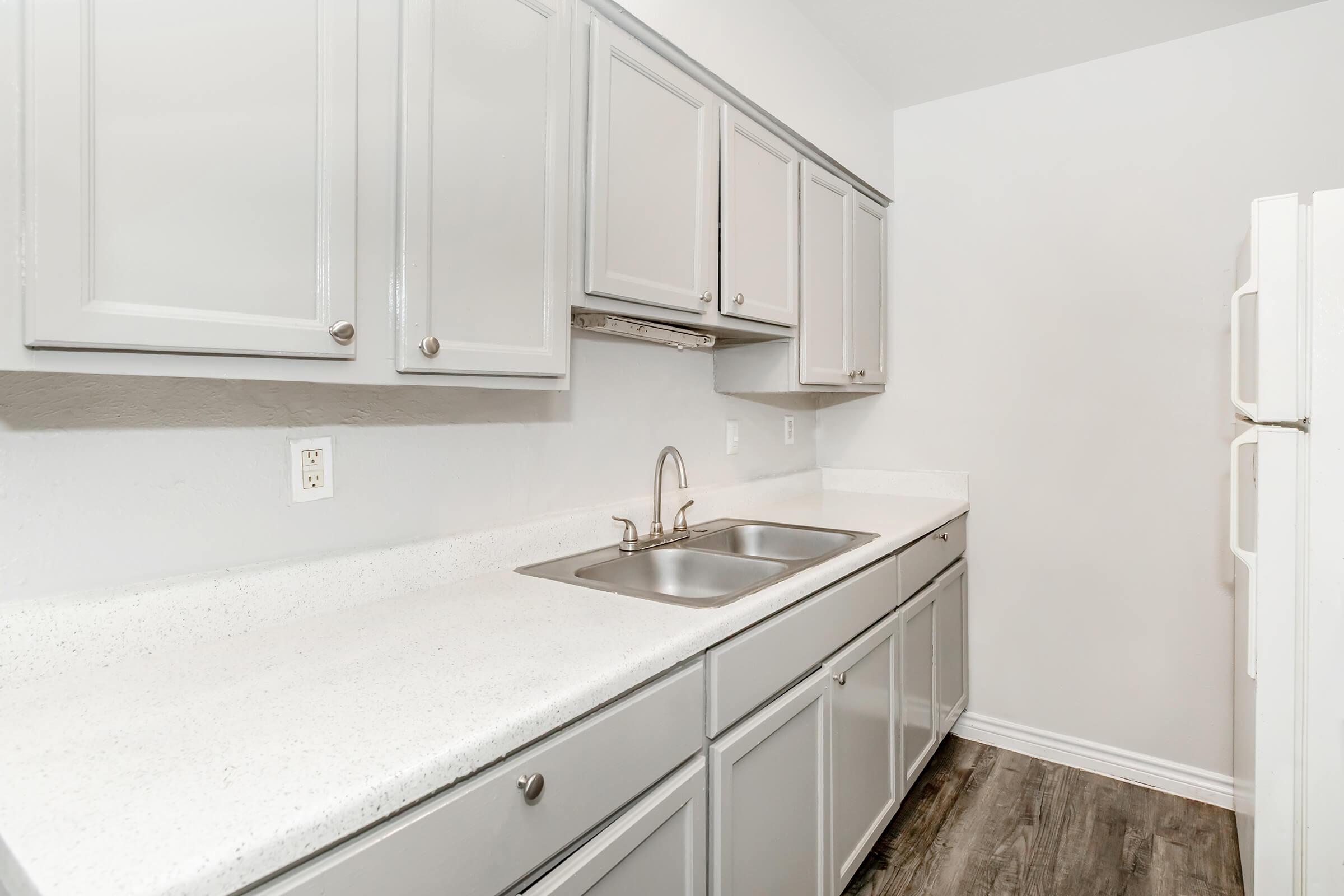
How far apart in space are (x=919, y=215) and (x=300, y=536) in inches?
98.9

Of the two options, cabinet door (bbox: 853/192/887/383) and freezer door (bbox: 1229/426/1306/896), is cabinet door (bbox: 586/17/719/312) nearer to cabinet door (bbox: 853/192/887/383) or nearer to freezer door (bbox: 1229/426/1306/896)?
cabinet door (bbox: 853/192/887/383)

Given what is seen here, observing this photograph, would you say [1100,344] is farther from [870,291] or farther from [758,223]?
[758,223]

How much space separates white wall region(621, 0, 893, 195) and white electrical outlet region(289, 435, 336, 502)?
43.3 inches

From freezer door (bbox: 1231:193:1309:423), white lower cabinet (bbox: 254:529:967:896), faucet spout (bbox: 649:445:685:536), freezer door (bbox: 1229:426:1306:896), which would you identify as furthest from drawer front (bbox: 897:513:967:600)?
freezer door (bbox: 1231:193:1309:423)

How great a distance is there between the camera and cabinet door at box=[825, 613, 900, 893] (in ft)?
5.47

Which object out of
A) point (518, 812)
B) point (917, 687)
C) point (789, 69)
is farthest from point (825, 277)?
point (518, 812)

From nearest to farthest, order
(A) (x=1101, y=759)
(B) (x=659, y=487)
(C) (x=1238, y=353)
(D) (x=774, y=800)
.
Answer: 1. (D) (x=774, y=800)
2. (C) (x=1238, y=353)
3. (B) (x=659, y=487)
4. (A) (x=1101, y=759)

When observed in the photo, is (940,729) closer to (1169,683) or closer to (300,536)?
(1169,683)

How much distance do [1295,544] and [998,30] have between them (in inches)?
69.5

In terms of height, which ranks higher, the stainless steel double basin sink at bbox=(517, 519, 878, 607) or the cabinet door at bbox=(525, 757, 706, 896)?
the stainless steel double basin sink at bbox=(517, 519, 878, 607)

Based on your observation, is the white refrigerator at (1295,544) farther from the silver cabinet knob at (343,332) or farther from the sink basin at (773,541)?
the silver cabinet knob at (343,332)

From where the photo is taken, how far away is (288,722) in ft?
2.81

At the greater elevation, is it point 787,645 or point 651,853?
point 787,645

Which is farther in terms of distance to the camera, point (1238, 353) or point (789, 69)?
point (789, 69)
